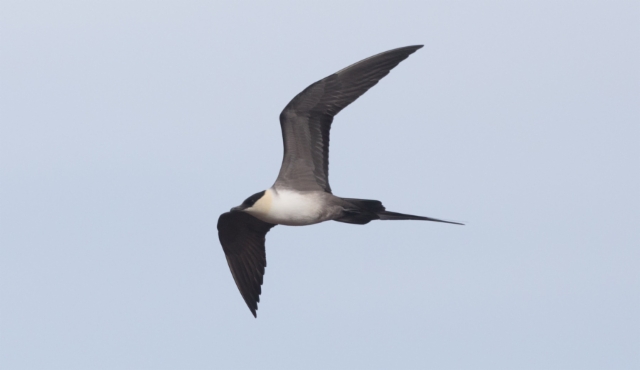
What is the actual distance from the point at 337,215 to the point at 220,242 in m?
2.16

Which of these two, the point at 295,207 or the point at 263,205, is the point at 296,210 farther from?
the point at 263,205

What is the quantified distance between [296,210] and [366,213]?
0.89 metres

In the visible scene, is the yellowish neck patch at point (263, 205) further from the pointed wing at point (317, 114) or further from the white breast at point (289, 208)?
the pointed wing at point (317, 114)

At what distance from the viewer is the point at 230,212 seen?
1440 centimetres

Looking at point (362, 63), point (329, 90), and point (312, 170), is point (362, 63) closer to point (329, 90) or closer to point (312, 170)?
point (329, 90)

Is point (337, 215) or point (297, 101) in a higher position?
point (297, 101)

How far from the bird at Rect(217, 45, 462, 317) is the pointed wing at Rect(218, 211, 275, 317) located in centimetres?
93

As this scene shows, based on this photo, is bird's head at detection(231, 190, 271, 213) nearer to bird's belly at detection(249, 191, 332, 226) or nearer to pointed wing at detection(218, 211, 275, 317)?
bird's belly at detection(249, 191, 332, 226)

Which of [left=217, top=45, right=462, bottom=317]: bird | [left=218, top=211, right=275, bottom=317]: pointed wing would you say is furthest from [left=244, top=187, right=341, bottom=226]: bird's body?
[left=218, top=211, right=275, bottom=317]: pointed wing

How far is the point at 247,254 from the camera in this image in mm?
14836

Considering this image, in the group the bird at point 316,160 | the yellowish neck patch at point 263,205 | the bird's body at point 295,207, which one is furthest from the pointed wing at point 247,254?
the yellowish neck patch at point 263,205

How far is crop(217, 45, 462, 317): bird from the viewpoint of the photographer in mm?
13344

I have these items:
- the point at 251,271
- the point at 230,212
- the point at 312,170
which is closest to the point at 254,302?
the point at 251,271

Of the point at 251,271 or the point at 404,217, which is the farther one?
the point at 251,271
